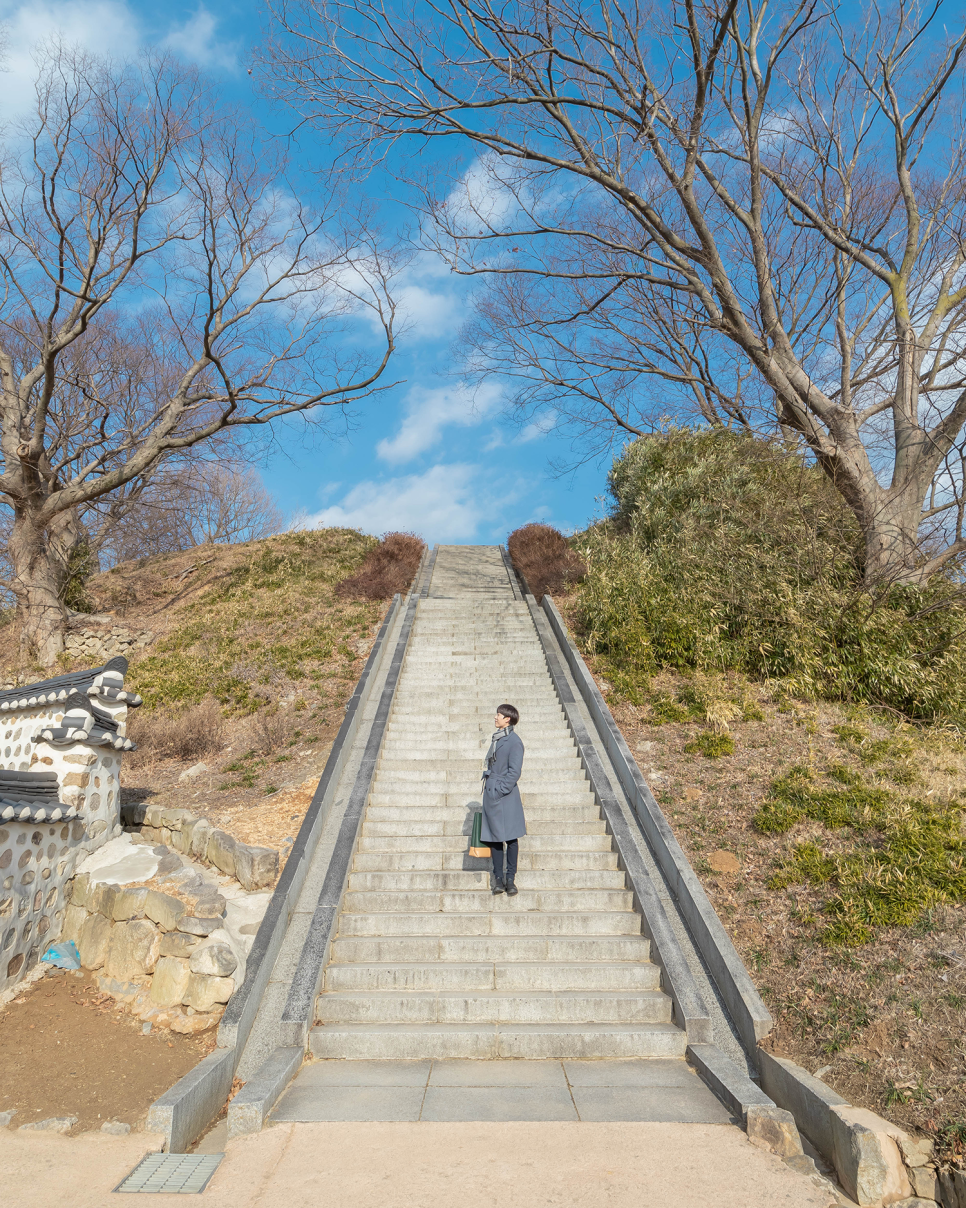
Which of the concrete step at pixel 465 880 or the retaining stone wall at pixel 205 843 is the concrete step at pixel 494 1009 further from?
the retaining stone wall at pixel 205 843

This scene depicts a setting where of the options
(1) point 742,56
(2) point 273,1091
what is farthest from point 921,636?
(2) point 273,1091

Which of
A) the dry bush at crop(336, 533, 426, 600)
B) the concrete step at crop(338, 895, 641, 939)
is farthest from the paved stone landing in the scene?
the dry bush at crop(336, 533, 426, 600)

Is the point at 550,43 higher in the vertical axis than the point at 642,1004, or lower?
higher

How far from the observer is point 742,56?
10109mm

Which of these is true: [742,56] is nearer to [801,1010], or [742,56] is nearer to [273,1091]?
[801,1010]

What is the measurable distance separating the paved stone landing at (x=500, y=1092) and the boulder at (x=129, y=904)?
196 cm

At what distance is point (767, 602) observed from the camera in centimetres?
1055

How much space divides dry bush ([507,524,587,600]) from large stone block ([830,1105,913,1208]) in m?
12.2

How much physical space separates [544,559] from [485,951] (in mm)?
13089

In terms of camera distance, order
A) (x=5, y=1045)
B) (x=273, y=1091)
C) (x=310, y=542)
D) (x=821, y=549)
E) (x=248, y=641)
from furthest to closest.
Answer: (x=310, y=542) < (x=248, y=641) < (x=821, y=549) < (x=5, y=1045) < (x=273, y=1091)

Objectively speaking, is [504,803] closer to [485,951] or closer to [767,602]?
[485,951]

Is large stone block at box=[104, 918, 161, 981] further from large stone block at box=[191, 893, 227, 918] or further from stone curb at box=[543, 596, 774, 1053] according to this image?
stone curb at box=[543, 596, 774, 1053]

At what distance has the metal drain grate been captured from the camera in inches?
136

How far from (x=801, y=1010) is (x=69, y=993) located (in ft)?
18.1
